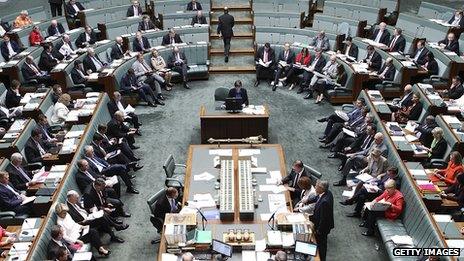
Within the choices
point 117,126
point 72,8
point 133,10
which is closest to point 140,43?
point 133,10

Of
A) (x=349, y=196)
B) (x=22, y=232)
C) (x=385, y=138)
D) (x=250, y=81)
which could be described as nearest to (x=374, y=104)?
(x=385, y=138)

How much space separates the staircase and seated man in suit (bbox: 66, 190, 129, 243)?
25.3 feet

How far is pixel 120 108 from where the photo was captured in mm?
11414

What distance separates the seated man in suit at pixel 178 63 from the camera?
1413 centimetres

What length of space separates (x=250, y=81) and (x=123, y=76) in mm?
3748

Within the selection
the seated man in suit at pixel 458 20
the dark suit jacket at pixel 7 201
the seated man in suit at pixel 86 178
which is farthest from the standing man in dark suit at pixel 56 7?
the seated man in suit at pixel 458 20

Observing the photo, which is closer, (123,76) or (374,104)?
(374,104)

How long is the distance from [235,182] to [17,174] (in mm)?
3816

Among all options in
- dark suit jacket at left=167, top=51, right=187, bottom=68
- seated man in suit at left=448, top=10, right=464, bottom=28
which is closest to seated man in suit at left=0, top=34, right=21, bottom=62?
dark suit jacket at left=167, top=51, right=187, bottom=68

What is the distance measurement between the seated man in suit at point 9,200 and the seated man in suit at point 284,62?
7863 mm

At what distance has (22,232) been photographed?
7.21 m

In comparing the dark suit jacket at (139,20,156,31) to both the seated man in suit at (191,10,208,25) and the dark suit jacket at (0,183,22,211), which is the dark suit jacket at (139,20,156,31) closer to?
the seated man in suit at (191,10,208,25)

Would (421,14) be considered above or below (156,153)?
above

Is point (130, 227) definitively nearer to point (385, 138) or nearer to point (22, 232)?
point (22, 232)
